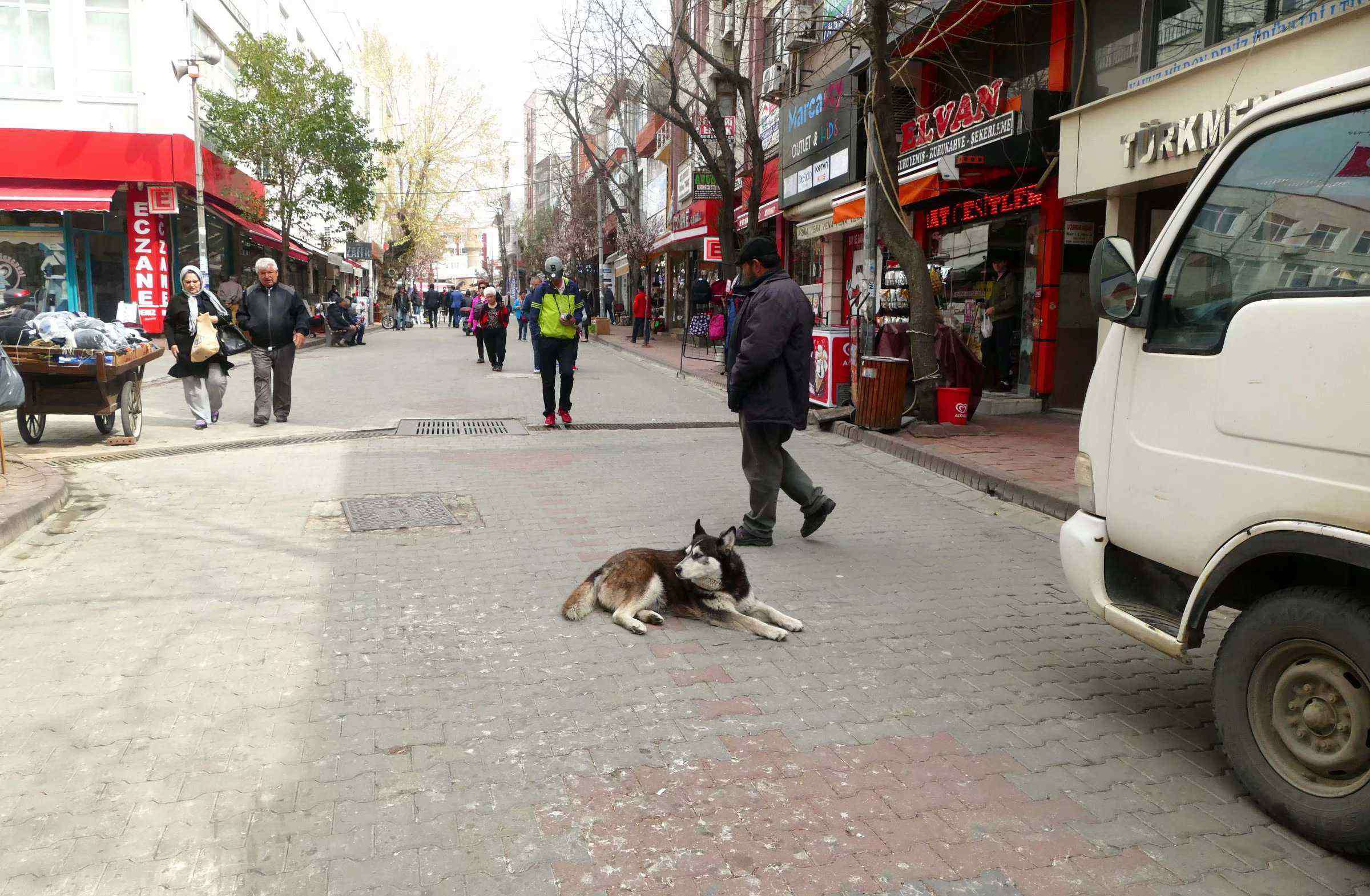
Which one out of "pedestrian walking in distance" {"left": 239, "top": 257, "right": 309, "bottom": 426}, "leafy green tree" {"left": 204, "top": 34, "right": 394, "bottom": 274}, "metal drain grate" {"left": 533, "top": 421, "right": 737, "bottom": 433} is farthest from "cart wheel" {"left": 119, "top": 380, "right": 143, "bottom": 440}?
"leafy green tree" {"left": 204, "top": 34, "right": 394, "bottom": 274}

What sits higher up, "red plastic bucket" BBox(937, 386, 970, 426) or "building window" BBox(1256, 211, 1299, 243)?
"building window" BBox(1256, 211, 1299, 243)

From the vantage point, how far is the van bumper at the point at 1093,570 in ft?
12.1

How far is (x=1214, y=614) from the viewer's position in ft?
16.0

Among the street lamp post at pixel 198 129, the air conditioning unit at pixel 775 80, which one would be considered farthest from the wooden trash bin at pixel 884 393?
the street lamp post at pixel 198 129

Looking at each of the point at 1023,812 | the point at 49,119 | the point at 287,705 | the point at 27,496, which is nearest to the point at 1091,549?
the point at 1023,812

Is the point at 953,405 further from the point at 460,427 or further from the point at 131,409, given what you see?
the point at 131,409

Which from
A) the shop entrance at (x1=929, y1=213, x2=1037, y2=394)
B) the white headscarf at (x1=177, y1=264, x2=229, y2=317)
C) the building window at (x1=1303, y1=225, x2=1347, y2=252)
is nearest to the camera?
the building window at (x1=1303, y1=225, x2=1347, y2=252)

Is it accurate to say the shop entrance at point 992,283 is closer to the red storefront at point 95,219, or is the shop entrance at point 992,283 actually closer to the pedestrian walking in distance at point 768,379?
the pedestrian walking in distance at point 768,379

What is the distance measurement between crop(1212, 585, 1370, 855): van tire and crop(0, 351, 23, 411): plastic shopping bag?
27.7ft

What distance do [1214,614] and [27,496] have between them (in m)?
7.46

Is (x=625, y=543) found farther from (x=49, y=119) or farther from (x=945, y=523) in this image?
(x=49, y=119)

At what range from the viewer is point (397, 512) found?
24.7 feet

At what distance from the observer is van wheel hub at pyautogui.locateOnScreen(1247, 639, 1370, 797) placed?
2.88m

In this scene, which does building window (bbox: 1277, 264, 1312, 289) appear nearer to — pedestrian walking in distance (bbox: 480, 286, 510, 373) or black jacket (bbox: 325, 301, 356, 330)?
pedestrian walking in distance (bbox: 480, 286, 510, 373)
